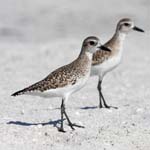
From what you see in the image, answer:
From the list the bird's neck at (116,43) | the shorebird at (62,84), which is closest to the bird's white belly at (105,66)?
the bird's neck at (116,43)

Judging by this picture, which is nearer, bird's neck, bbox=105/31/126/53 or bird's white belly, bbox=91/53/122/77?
bird's white belly, bbox=91/53/122/77

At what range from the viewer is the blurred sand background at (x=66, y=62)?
33.7 ft

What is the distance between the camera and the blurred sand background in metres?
10.3

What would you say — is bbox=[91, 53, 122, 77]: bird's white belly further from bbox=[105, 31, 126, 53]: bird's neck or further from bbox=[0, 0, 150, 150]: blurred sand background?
bbox=[0, 0, 150, 150]: blurred sand background

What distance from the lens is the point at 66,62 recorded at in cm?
1927

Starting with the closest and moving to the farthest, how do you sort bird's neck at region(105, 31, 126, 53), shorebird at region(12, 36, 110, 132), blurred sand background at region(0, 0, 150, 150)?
1. blurred sand background at region(0, 0, 150, 150)
2. shorebird at region(12, 36, 110, 132)
3. bird's neck at region(105, 31, 126, 53)

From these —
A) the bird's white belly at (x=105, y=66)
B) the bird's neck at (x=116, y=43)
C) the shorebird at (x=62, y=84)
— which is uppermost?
the bird's neck at (x=116, y=43)

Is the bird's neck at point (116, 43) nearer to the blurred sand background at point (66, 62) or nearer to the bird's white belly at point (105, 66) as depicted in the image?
the bird's white belly at point (105, 66)

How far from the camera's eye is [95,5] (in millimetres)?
29766

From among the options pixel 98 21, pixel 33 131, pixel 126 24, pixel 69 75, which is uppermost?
pixel 98 21

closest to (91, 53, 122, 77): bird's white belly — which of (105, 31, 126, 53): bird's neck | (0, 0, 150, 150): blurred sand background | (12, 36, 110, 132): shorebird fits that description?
(105, 31, 126, 53): bird's neck

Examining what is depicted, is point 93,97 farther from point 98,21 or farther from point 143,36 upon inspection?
point 98,21

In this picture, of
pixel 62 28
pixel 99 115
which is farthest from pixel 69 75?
pixel 62 28

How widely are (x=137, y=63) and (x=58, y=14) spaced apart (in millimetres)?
9959
